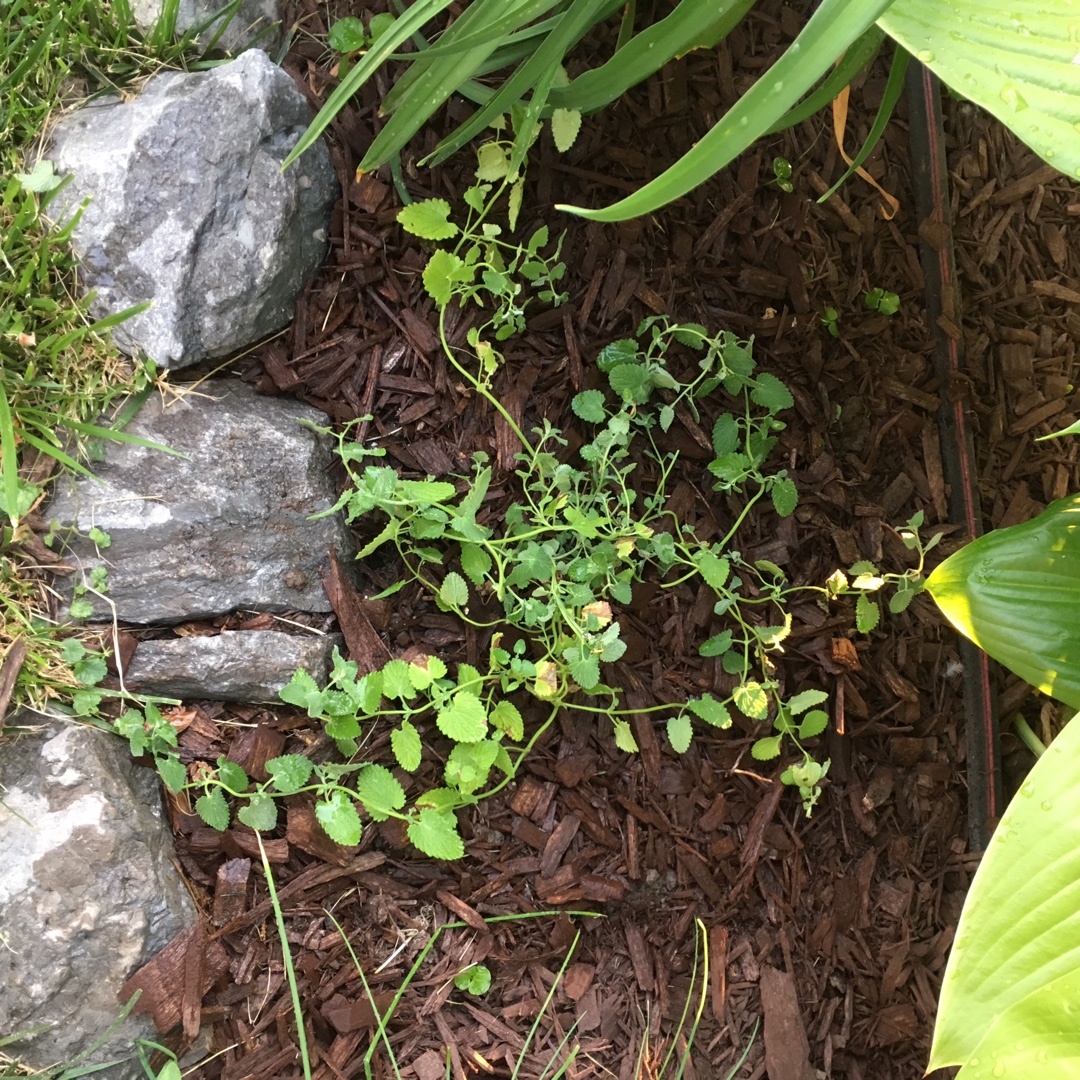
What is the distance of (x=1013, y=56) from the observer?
90cm

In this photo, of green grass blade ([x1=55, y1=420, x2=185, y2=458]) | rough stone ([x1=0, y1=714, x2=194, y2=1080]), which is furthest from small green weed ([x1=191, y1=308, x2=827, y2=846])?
green grass blade ([x1=55, y1=420, x2=185, y2=458])

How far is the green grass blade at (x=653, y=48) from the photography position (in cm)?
113

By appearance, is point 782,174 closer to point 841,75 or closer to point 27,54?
point 841,75

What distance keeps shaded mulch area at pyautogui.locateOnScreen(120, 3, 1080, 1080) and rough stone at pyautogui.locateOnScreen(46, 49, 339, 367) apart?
107 millimetres

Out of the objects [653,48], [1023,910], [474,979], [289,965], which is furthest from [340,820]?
[653,48]

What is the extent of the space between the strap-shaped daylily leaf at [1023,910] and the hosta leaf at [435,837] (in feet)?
2.18

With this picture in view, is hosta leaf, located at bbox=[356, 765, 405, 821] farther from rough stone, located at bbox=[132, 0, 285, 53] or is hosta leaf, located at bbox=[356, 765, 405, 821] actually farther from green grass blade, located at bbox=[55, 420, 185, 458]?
rough stone, located at bbox=[132, 0, 285, 53]

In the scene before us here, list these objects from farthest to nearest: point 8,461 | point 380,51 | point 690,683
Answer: point 690,683, point 8,461, point 380,51

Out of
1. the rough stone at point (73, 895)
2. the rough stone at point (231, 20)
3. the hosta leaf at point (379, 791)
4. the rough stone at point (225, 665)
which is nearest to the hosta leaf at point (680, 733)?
the hosta leaf at point (379, 791)

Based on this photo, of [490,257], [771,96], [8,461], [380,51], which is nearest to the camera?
[771,96]

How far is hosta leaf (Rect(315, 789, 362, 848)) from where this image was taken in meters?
1.23

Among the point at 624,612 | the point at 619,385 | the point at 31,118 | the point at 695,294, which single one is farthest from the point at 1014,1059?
the point at 31,118

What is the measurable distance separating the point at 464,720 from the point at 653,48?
0.99 m

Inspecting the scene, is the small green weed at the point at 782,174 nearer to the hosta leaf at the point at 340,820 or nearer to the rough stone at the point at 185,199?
the rough stone at the point at 185,199
